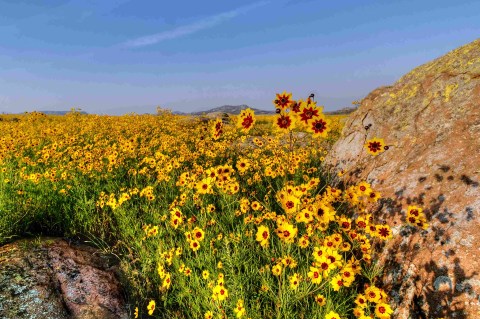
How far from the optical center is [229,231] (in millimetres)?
4578

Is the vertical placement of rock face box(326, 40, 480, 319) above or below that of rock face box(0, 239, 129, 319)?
above

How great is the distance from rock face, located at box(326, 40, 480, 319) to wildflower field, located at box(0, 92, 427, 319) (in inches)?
10.9

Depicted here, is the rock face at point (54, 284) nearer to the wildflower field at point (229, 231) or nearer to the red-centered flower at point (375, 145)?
the wildflower field at point (229, 231)

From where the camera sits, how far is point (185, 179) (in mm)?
5191

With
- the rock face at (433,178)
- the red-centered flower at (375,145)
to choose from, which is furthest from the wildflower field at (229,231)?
the rock face at (433,178)

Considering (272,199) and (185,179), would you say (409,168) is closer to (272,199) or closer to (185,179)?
(272,199)

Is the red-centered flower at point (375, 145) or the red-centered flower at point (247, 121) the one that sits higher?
the red-centered flower at point (247, 121)

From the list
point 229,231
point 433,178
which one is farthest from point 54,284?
point 433,178

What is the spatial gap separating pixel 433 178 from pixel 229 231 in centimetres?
261

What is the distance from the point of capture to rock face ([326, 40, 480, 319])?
291 cm

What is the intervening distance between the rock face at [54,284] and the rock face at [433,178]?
10.2ft

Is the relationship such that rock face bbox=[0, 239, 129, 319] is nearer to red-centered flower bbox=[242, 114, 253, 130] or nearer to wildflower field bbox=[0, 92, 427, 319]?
wildflower field bbox=[0, 92, 427, 319]

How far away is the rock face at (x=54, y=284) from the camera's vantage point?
3463 mm

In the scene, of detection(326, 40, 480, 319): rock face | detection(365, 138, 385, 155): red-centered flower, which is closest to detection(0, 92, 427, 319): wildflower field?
detection(365, 138, 385, 155): red-centered flower
